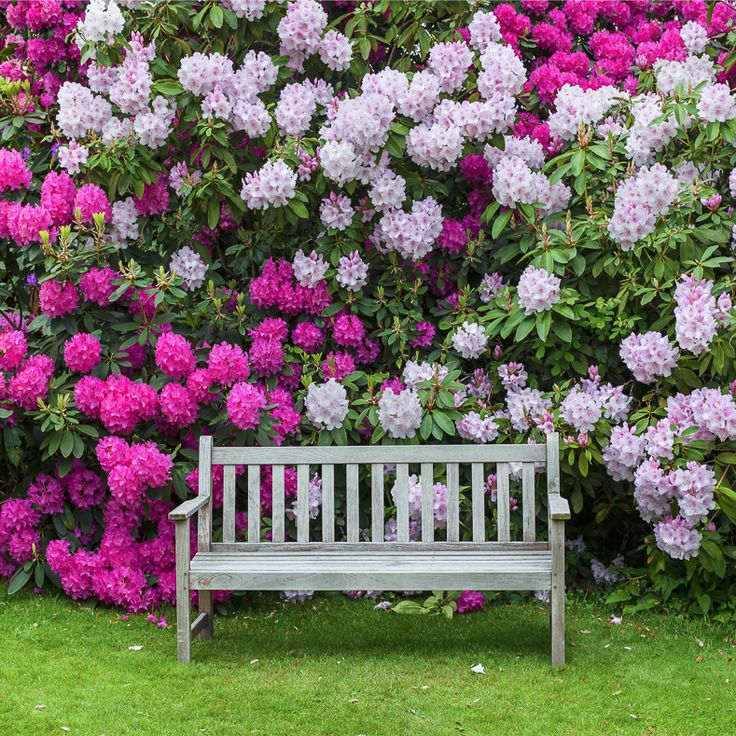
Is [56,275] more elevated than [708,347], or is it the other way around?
[56,275]

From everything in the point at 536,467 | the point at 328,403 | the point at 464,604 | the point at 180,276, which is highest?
the point at 180,276

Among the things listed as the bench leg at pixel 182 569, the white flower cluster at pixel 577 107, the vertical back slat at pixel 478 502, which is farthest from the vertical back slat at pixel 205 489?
the white flower cluster at pixel 577 107

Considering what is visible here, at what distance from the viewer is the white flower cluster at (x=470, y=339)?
533 centimetres

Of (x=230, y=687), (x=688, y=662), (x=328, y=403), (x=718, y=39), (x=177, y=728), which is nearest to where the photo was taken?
(x=177, y=728)

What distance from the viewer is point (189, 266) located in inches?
214

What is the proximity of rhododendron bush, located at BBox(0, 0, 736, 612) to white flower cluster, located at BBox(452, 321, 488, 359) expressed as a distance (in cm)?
1

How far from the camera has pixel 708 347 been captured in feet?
15.8

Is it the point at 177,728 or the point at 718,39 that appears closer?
the point at 177,728

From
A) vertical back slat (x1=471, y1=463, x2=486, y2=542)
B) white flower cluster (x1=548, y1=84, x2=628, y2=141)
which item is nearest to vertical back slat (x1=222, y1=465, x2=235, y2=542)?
vertical back slat (x1=471, y1=463, x2=486, y2=542)

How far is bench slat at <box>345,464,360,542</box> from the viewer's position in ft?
15.6

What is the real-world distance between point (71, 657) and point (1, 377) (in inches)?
50.3

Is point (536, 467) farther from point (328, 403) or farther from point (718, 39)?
point (718, 39)

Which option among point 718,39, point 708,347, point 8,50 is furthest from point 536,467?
point 8,50

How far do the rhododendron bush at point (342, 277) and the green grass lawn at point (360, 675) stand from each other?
15.0 inches
